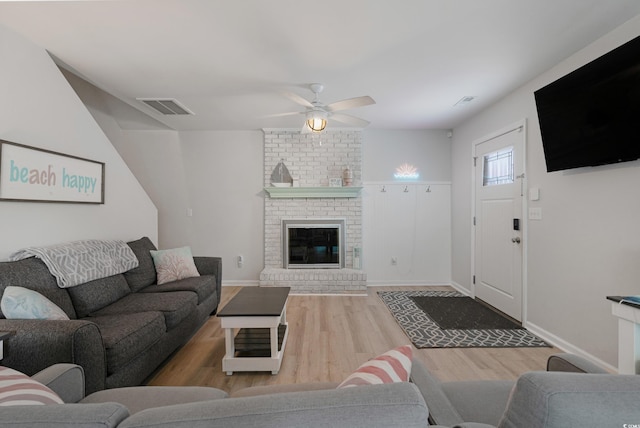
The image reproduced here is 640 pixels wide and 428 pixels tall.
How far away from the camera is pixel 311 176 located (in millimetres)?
4629

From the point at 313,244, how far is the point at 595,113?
11.6 feet

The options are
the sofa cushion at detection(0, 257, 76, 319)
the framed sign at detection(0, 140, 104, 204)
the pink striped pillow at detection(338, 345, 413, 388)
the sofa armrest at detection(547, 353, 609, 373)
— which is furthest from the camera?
the framed sign at detection(0, 140, 104, 204)

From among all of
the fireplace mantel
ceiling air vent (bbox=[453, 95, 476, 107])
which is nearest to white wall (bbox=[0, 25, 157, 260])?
the fireplace mantel

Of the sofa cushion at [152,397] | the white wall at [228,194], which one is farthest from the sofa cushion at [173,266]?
the sofa cushion at [152,397]

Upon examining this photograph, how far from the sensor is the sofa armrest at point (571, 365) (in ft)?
3.32

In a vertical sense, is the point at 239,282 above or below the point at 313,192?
below

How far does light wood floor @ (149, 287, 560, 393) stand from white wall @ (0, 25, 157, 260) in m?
1.43

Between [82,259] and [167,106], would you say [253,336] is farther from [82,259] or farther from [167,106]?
[167,106]

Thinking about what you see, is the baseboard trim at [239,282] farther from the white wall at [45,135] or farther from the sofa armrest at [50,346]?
the sofa armrest at [50,346]

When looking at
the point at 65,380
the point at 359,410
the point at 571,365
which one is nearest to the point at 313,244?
the point at 65,380

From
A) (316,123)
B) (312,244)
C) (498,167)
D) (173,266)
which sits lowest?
(173,266)

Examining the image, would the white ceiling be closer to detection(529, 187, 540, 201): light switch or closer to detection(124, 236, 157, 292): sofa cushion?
detection(529, 187, 540, 201): light switch

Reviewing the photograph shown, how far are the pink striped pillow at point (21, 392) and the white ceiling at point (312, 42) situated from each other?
6.81ft

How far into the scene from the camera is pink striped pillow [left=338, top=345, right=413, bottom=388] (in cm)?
81
